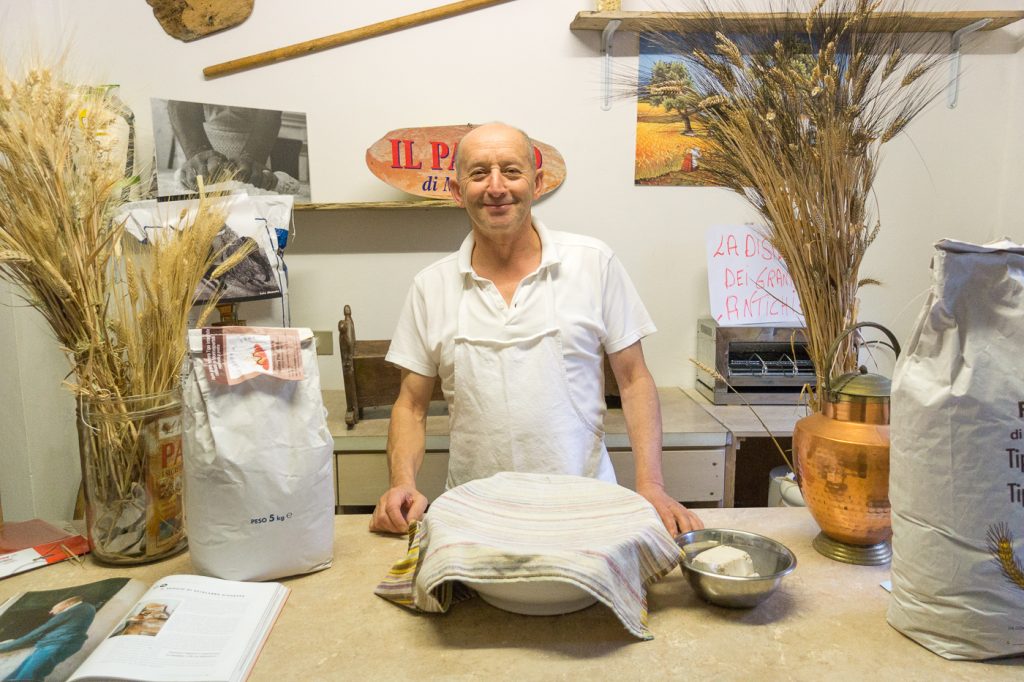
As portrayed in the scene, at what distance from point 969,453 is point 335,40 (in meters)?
2.15

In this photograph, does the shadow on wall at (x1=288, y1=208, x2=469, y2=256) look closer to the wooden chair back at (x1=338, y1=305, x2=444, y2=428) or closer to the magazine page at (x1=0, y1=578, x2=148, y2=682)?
the wooden chair back at (x1=338, y1=305, x2=444, y2=428)

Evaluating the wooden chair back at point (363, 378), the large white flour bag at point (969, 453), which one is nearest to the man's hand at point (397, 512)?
the large white flour bag at point (969, 453)

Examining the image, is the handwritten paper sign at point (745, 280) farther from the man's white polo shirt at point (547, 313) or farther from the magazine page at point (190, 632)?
the magazine page at point (190, 632)

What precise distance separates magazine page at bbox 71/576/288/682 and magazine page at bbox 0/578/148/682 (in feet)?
0.10

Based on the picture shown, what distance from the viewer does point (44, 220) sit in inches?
37.1

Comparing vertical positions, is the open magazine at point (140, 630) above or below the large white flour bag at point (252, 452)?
below

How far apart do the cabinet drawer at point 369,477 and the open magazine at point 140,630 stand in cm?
106

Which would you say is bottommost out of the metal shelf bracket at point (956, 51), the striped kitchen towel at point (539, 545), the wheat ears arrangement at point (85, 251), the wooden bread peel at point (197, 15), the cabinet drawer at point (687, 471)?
the cabinet drawer at point (687, 471)

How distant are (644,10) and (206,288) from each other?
5.29 feet

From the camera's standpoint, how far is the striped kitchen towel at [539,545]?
784mm

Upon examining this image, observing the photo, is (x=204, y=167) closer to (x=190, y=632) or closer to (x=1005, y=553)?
(x=190, y=632)

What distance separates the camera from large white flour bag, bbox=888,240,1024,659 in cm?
73

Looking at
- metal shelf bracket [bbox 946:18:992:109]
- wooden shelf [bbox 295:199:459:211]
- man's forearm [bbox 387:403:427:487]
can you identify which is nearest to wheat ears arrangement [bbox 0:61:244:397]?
man's forearm [bbox 387:403:427:487]

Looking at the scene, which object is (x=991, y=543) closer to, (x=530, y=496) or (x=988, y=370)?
(x=988, y=370)
